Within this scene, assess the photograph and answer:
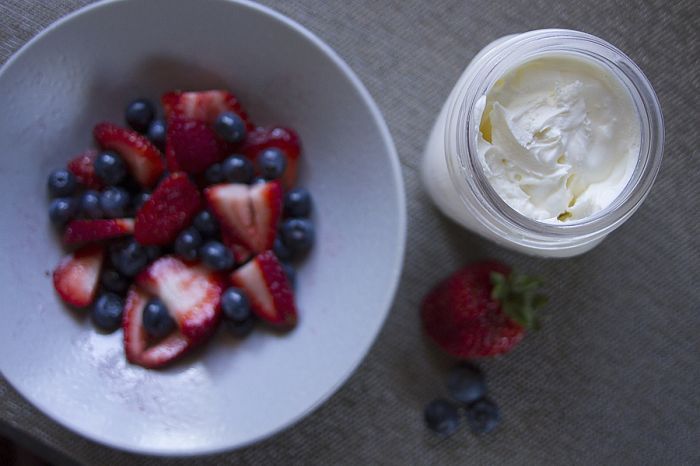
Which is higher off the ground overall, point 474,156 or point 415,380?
point 474,156

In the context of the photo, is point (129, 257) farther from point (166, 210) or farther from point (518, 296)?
point (518, 296)

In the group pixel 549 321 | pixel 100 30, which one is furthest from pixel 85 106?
pixel 549 321

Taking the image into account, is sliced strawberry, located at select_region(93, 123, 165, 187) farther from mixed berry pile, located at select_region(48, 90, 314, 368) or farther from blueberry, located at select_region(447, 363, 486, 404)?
blueberry, located at select_region(447, 363, 486, 404)

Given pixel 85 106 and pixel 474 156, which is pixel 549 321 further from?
pixel 85 106

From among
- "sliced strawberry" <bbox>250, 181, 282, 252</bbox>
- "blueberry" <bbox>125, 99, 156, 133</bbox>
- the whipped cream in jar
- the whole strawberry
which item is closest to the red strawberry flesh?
the whole strawberry

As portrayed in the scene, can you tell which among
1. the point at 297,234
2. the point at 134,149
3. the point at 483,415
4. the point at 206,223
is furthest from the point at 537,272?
the point at 134,149

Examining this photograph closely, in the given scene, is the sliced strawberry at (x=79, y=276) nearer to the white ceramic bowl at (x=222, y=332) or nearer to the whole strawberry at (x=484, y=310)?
the white ceramic bowl at (x=222, y=332)
